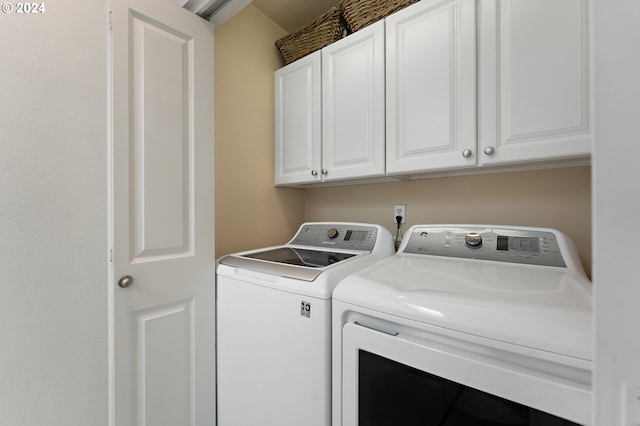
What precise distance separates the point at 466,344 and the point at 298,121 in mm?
1477

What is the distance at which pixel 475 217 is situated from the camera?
1.41m

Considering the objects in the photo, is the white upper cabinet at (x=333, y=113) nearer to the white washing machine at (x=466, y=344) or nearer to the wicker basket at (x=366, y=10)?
the wicker basket at (x=366, y=10)

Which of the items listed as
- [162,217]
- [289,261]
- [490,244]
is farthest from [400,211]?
[162,217]

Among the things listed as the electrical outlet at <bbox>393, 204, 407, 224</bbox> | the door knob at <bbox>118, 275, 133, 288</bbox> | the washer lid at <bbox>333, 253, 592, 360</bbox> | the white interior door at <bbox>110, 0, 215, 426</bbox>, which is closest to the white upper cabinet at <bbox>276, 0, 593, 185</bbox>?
the electrical outlet at <bbox>393, 204, 407, 224</bbox>

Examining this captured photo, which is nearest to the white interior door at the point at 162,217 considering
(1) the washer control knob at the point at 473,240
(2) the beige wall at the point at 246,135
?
(2) the beige wall at the point at 246,135

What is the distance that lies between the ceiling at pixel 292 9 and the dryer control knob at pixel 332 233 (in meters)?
1.45

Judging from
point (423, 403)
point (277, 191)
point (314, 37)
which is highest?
point (314, 37)

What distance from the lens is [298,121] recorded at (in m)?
1.68

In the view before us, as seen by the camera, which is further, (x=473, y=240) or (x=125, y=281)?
(x=473, y=240)

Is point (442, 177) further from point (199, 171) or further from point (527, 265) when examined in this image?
point (199, 171)

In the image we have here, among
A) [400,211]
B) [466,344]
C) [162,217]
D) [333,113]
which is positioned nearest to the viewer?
[466,344]

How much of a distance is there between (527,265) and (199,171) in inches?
56.8

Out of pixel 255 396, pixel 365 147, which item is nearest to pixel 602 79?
pixel 365 147

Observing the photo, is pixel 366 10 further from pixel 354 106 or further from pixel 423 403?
pixel 423 403
